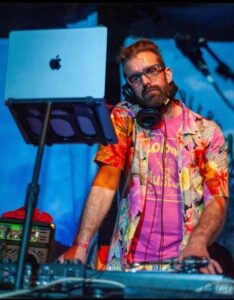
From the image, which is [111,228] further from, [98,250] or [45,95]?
[45,95]

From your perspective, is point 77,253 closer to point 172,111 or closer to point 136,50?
point 172,111

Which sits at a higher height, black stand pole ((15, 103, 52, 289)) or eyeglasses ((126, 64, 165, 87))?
eyeglasses ((126, 64, 165, 87))

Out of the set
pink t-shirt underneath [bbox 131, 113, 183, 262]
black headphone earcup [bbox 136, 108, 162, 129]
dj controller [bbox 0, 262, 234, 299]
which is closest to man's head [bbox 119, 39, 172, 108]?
black headphone earcup [bbox 136, 108, 162, 129]

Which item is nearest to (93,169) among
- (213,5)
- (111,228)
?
(111,228)

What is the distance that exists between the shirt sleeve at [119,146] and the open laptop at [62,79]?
0.55 metres

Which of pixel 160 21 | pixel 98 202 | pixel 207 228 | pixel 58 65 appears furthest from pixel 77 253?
pixel 160 21

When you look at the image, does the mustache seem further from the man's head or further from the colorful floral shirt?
the colorful floral shirt

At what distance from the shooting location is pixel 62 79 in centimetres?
149

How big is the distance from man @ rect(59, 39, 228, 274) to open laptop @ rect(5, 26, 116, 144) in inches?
21.4

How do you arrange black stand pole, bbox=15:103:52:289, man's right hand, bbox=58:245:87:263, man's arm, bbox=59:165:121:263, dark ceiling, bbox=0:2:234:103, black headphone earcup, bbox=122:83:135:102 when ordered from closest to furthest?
1. black stand pole, bbox=15:103:52:289
2. man's right hand, bbox=58:245:87:263
3. man's arm, bbox=59:165:121:263
4. black headphone earcup, bbox=122:83:135:102
5. dark ceiling, bbox=0:2:234:103

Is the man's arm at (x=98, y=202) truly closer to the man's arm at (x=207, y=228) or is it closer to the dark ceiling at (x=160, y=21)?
the man's arm at (x=207, y=228)

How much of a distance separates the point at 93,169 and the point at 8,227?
0.73 m

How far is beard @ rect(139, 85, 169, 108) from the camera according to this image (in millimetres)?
2152

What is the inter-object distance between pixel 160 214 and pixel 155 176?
0.18m
